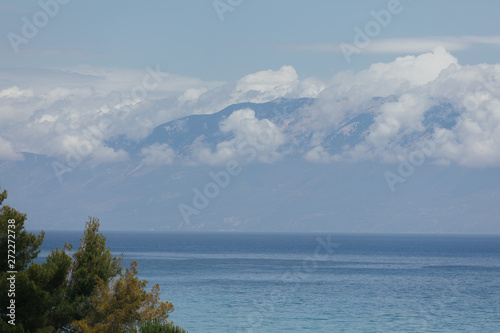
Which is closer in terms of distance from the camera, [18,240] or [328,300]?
[18,240]

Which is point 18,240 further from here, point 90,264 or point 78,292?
point 78,292

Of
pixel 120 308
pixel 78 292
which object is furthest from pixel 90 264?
pixel 120 308

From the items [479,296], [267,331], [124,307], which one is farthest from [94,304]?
[479,296]

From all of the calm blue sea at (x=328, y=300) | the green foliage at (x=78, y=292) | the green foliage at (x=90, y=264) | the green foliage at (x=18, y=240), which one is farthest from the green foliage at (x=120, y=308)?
the calm blue sea at (x=328, y=300)

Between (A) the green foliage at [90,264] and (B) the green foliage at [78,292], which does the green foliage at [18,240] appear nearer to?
(B) the green foliage at [78,292]

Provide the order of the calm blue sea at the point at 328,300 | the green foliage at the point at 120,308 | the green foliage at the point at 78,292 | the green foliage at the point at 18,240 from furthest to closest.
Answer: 1. the calm blue sea at the point at 328,300
2. the green foliage at the point at 120,308
3. the green foliage at the point at 18,240
4. the green foliage at the point at 78,292

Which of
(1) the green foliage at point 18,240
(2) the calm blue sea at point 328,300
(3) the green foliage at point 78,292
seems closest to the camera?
(3) the green foliage at point 78,292

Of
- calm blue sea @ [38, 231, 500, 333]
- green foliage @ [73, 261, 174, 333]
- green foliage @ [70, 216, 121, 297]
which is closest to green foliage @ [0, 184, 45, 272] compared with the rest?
green foliage @ [70, 216, 121, 297]

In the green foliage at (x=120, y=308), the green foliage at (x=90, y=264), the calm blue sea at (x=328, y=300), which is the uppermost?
the green foliage at (x=90, y=264)

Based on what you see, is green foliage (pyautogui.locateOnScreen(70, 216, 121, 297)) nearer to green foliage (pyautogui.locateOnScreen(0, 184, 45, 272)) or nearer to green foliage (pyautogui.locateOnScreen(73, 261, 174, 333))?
green foliage (pyautogui.locateOnScreen(73, 261, 174, 333))

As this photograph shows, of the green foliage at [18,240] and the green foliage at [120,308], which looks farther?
the green foliage at [120,308]

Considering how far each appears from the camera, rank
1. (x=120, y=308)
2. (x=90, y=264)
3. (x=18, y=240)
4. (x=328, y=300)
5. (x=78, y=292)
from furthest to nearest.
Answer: (x=328, y=300) → (x=90, y=264) → (x=78, y=292) → (x=120, y=308) → (x=18, y=240)

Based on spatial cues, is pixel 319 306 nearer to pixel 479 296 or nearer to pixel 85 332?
pixel 479 296

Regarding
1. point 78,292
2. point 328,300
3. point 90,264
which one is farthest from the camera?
point 328,300
